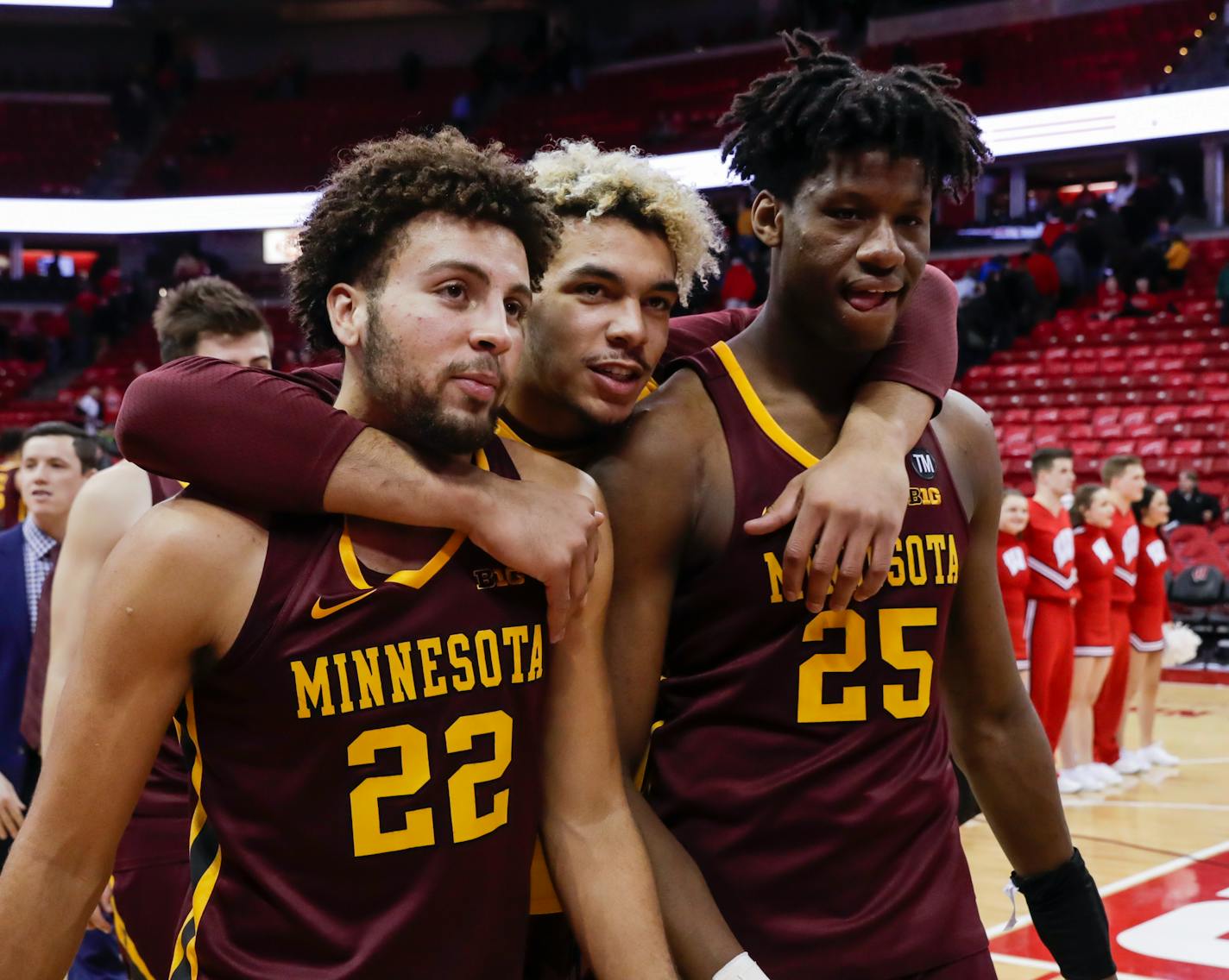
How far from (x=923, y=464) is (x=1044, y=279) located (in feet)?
48.4

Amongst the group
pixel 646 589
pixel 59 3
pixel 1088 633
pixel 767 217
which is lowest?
pixel 1088 633

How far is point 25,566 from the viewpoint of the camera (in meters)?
4.67

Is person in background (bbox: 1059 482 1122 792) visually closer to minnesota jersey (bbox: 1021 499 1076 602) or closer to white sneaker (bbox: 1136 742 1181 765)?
minnesota jersey (bbox: 1021 499 1076 602)

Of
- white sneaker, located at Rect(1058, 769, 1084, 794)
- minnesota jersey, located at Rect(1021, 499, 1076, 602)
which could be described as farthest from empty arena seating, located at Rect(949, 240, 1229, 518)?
minnesota jersey, located at Rect(1021, 499, 1076, 602)

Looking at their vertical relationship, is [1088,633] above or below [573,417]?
below

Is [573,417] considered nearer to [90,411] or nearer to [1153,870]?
[1153,870]

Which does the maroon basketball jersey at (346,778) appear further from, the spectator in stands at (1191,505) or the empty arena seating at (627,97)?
the empty arena seating at (627,97)

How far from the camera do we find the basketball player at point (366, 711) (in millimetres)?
1678

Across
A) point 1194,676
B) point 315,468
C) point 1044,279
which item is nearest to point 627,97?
point 1044,279

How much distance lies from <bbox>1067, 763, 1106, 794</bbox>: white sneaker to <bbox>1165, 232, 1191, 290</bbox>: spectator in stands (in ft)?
30.9

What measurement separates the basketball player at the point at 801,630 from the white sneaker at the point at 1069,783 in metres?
5.83

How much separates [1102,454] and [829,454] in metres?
11.7

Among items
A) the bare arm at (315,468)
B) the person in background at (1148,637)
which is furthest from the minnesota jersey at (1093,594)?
the bare arm at (315,468)

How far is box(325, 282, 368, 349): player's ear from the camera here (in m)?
1.88
